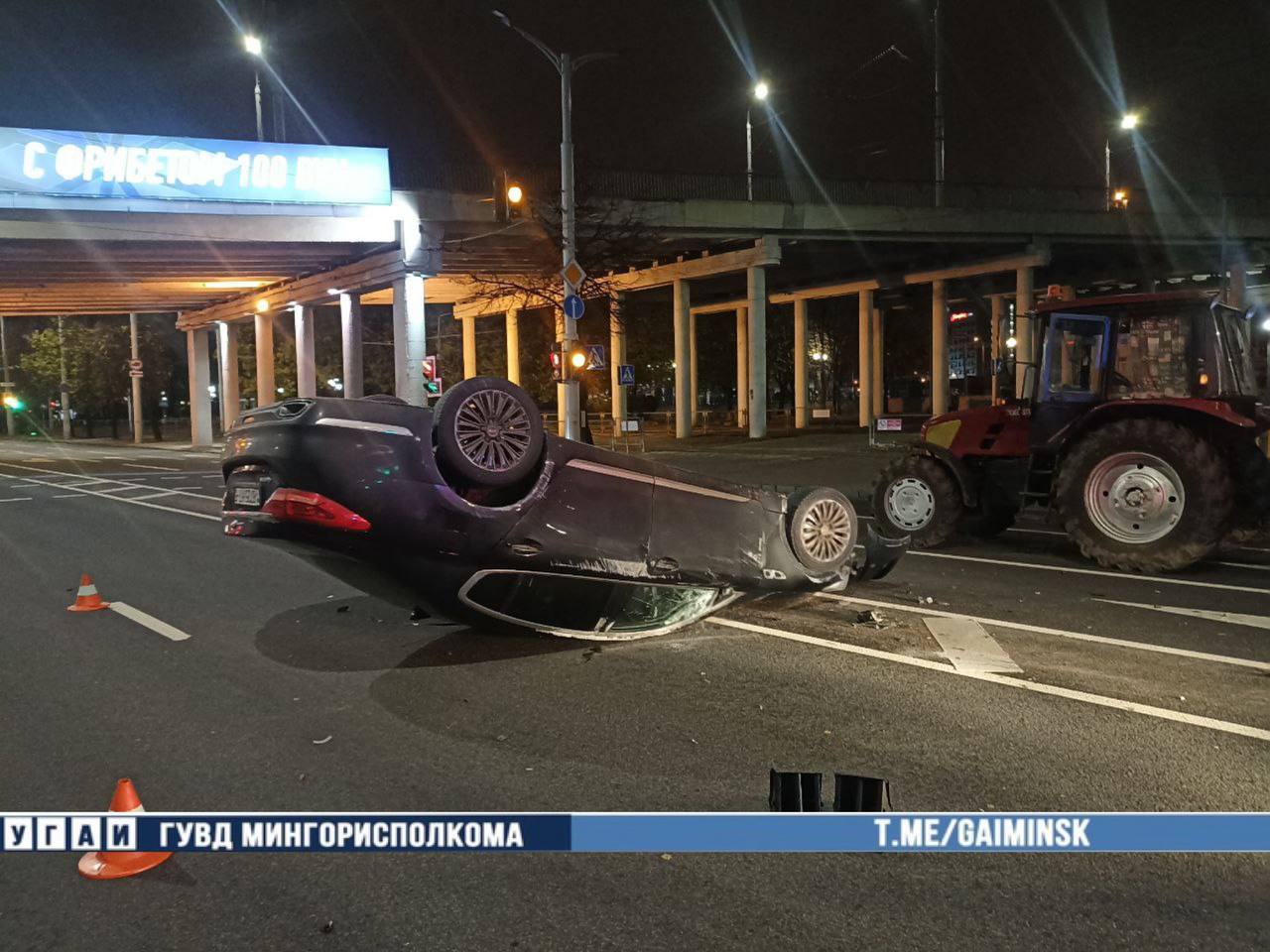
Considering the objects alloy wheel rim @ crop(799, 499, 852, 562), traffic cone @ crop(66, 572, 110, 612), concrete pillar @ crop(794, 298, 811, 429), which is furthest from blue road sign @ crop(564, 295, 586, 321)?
concrete pillar @ crop(794, 298, 811, 429)

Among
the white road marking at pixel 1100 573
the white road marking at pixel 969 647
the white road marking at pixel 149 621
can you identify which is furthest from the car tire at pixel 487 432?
the white road marking at pixel 1100 573

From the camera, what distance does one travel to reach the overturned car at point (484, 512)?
5445 mm

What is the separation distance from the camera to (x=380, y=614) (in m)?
7.96

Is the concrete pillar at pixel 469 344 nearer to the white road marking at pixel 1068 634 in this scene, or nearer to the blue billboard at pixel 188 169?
the blue billboard at pixel 188 169

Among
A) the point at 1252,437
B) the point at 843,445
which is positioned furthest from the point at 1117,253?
the point at 1252,437

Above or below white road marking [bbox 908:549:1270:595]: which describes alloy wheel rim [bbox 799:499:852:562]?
above

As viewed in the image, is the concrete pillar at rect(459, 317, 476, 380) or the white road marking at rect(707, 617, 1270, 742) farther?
the concrete pillar at rect(459, 317, 476, 380)

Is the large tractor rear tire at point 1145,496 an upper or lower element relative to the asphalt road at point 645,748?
upper

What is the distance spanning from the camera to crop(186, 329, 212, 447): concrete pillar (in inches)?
1854

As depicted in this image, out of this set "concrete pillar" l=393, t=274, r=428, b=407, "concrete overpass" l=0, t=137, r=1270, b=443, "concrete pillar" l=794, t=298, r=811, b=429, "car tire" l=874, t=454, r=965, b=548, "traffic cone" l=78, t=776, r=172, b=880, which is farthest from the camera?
"concrete pillar" l=794, t=298, r=811, b=429

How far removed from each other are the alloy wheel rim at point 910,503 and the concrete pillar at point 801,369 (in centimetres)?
3124

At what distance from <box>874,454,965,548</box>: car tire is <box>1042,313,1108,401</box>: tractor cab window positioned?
1.49 metres

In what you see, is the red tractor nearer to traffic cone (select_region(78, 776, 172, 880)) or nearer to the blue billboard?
traffic cone (select_region(78, 776, 172, 880))

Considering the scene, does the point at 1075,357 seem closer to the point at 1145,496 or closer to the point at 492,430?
the point at 1145,496
